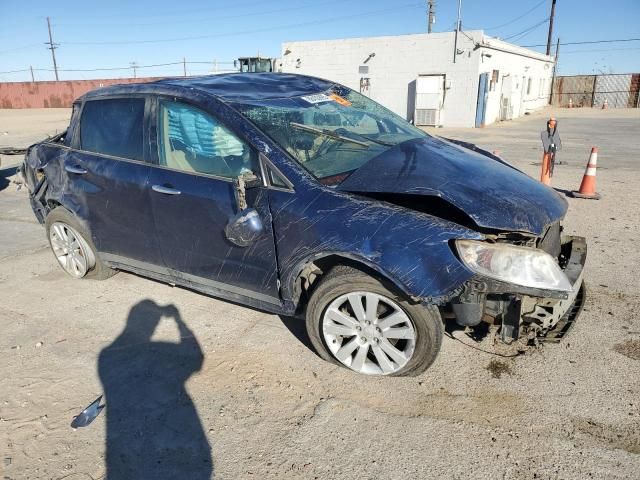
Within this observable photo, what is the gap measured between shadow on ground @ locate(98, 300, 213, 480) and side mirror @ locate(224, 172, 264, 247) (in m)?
0.92

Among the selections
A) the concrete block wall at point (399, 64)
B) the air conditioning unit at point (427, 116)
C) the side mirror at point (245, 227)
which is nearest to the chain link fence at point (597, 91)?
the concrete block wall at point (399, 64)

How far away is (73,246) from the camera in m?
4.32

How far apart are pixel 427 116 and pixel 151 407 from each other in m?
21.1

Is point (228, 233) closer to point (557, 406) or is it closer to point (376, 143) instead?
point (376, 143)

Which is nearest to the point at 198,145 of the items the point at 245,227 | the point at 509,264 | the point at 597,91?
the point at 245,227

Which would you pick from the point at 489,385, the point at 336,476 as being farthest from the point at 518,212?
the point at 336,476

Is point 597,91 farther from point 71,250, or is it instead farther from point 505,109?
point 71,250

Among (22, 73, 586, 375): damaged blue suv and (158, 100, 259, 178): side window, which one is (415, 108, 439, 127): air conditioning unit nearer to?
(22, 73, 586, 375): damaged blue suv

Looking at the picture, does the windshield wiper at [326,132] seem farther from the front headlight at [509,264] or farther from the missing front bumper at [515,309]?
the missing front bumper at [515,309]

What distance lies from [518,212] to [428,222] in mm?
558

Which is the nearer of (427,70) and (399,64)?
(427,70)

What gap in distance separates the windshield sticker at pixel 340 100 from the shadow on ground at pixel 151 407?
215 centimetres

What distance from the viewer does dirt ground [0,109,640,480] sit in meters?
2.22

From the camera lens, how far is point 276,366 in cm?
299
